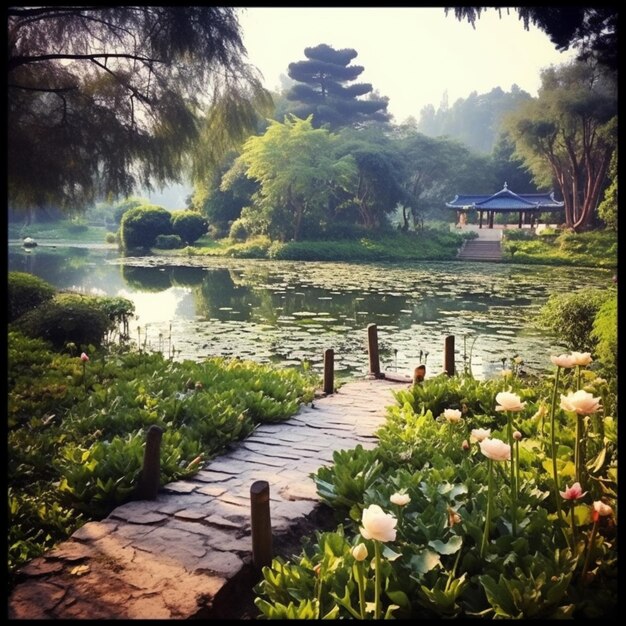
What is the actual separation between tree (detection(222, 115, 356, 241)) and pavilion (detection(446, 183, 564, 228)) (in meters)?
10.9

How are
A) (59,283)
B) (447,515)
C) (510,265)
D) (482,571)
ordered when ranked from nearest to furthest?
(482,571)
(447,515)
(59,283)
(510,265)

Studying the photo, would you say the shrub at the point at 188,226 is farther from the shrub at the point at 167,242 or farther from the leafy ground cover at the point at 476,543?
the leafy ground cover at the point at 476,543

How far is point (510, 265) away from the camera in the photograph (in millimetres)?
24703

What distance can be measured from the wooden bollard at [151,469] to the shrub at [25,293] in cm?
605

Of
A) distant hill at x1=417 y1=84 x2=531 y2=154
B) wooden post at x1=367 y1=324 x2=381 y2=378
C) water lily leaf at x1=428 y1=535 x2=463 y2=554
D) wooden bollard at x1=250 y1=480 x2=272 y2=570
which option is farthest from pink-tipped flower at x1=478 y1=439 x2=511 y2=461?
distant hill at x1=417 y1=84 x2=531 y2=154

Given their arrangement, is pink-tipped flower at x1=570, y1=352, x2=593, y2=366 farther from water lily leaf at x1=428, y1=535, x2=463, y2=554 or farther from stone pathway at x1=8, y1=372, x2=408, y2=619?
stone pathway at x1=8, y1=372, x2=408, y2=619

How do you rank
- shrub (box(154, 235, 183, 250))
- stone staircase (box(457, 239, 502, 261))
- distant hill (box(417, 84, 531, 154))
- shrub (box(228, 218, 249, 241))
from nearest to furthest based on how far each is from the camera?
stone staircase (box(457, 239, 502, 261)), shrub (box(228, 218, 249, 241)), shrub (box(154, 235, 183, 250)), distant hill (box(417, 84, 531, 154))

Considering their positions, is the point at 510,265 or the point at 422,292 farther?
the point at 510,265

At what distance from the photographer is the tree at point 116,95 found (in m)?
4.65

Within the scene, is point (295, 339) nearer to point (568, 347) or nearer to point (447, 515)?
point (568, 347)

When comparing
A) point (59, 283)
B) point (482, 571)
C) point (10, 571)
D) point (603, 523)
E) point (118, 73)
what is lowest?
point (10, 571)

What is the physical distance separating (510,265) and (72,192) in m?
22.1

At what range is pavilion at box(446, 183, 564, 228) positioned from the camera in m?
33.7

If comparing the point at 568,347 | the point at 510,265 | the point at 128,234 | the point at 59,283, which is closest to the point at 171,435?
the point at 568,347
